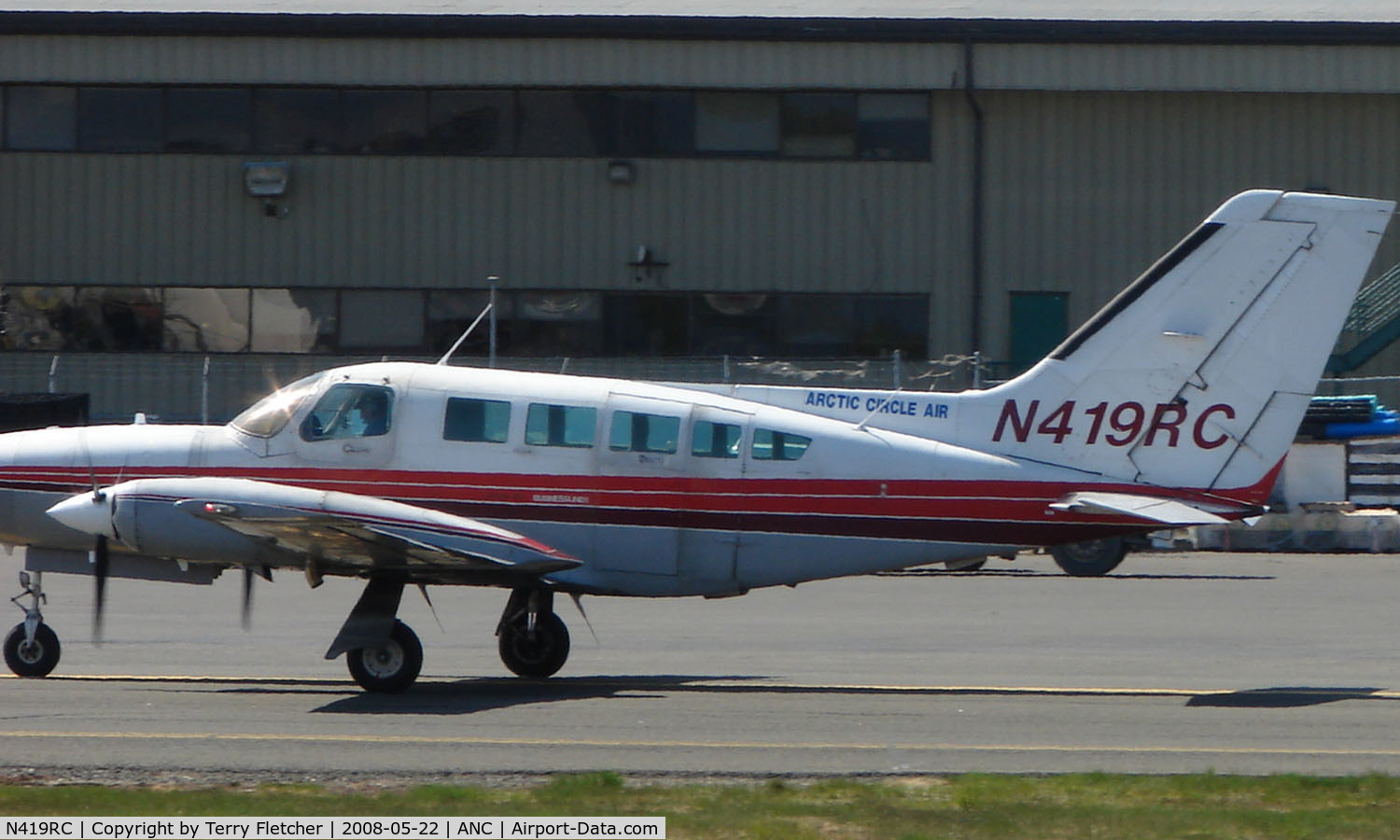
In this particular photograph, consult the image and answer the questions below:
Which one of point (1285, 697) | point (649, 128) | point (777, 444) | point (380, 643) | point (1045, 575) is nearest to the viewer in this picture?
point (1285, 697)

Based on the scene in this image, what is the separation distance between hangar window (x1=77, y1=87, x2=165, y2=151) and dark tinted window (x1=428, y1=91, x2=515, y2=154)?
5223 mm

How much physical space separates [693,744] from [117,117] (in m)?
24.9

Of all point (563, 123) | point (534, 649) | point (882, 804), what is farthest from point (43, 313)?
point (882, 804)

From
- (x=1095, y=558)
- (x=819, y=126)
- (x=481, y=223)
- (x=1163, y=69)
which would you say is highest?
(x=1163, y=69)

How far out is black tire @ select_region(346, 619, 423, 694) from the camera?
1162 cm

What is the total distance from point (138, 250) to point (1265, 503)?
79.7 feet

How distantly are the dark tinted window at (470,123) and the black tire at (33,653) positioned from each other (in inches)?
773

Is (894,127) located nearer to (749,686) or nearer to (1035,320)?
(1035,320)

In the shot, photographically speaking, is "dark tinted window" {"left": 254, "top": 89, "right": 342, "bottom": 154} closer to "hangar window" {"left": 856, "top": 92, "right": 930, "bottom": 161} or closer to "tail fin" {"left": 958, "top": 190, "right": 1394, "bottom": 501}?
"hangar window" {"left": 856, "top": 92, "right": 930, "bottom": 161}

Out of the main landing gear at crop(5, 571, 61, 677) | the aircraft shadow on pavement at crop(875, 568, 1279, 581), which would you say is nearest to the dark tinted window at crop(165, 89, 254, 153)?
the aircraft shadow on pavement at crop(875, 568, 1279, 581)

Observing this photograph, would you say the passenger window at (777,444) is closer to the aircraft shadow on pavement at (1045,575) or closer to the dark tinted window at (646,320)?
the aircraft shadow on pavement at (1045,575)

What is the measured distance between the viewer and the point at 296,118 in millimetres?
30875

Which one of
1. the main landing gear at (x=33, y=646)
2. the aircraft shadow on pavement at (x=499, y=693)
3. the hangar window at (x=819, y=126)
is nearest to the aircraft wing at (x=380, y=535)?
the aircraft shadow on pavement at (x=499, y=693)

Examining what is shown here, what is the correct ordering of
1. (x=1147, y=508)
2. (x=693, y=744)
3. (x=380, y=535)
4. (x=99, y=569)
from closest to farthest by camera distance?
(x=693, y=744)
(x=380, y=535)
(x=1147, y=508)
(x=99, y=569)
